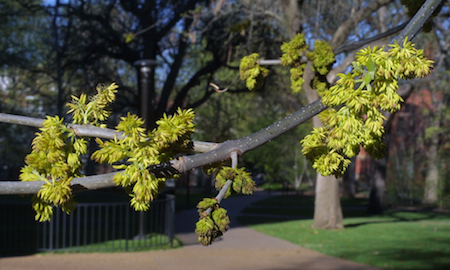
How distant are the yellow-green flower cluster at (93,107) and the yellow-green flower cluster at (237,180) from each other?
0.55 metres

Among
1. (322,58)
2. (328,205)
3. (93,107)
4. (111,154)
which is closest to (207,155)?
(111,154)

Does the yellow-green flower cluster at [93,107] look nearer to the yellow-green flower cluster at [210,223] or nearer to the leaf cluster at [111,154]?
the leaf cluster at [111,154]

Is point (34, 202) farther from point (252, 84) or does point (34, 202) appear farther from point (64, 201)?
point (252, 84)

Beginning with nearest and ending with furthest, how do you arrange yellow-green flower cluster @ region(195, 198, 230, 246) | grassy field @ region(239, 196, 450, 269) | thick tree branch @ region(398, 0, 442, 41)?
yellow-green flower cluster @ region(195, 198, 230, 246)
thick tree branch @ region(398, 0, 442, 41)
grassy field @ region(239, 196, 450, 269)

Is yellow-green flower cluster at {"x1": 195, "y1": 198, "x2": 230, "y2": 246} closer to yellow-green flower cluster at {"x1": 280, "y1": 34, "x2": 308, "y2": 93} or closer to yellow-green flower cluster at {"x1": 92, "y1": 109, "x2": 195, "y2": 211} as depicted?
yellow-green flower cluster at {"x1": 92, "y1": 109, "x2": 195, "y2": 211}

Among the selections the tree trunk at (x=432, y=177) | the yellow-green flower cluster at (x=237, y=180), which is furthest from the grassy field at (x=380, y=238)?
the yellow-green flower cluster at (x=237, y=180)

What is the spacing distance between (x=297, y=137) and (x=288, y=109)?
12.5 meters

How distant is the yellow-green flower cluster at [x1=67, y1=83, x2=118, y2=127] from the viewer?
1.95 metres

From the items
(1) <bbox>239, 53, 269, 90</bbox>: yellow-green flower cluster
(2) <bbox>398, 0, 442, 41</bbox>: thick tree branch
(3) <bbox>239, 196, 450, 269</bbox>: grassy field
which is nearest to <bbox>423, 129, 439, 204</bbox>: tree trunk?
(3) <bbox>239, 196, 450, 269</bbox>: grassy field

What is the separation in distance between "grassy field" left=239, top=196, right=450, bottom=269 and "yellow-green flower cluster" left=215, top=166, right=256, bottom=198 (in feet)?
26.1

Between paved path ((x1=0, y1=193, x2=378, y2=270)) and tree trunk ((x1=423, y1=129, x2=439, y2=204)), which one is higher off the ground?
tree trunk ((x1=423, y1=129, x2=439, y2=204))

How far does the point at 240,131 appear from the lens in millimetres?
33406

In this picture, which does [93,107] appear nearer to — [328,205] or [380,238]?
[380,238]

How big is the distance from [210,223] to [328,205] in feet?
44.1
